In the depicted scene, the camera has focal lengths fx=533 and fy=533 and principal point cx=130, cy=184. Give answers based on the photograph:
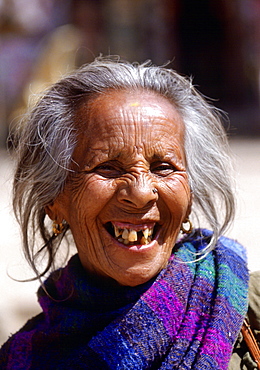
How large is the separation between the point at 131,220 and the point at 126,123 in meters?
0.38

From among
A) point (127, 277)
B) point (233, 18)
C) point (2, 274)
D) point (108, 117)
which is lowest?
point (2, 274)

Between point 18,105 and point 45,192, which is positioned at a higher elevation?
point 18,105

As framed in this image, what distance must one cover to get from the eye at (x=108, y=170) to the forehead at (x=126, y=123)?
0.22 feet

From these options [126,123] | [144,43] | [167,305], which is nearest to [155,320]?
[167,305]

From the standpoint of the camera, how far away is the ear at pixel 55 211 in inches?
88.9

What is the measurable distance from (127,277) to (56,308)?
1.54ft

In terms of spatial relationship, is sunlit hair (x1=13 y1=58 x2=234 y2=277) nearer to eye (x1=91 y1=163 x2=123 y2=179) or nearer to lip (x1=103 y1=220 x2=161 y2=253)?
eye (x1=91 y1=163 x2=123 y2=179)

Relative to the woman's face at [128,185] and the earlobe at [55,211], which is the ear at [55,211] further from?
the woman's face at [128,185]

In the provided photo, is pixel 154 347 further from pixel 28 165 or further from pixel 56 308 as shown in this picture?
pixel 28 165

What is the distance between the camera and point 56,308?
90.5 inches

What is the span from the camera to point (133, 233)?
1992 millimetres

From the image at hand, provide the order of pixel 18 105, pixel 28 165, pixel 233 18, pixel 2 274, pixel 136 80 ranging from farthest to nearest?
pixel 233 18 < pixel 18 105 < pixel 2 274 < pixel 28 165 < pixel 136 80

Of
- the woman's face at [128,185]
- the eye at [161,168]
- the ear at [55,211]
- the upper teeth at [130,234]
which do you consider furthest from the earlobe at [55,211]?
the eye at [161,168]

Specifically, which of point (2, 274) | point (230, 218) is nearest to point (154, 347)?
point (230, 218)
